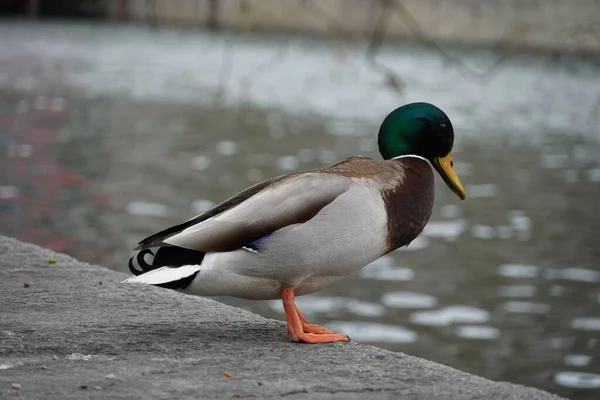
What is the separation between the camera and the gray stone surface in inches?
119

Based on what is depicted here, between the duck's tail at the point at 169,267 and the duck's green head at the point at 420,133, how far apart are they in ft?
2.47

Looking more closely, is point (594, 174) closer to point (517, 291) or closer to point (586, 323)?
point (517, 291)

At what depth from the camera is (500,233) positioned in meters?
12.0

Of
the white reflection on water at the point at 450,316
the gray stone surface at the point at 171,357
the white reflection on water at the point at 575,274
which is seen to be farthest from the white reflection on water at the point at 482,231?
the gray stone surface at the point at 171,357

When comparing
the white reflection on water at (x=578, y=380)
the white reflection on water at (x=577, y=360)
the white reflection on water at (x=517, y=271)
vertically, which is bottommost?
the white reflection on water at (x=578, y=380)

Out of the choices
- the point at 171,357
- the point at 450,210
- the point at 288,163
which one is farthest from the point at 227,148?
the point at 171,357

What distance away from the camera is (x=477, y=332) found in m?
7.88

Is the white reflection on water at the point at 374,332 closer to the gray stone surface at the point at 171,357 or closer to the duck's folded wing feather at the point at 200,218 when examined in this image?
the gray stone surface at the point at 171,357

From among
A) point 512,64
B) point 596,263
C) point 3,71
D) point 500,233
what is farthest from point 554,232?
point 512,64

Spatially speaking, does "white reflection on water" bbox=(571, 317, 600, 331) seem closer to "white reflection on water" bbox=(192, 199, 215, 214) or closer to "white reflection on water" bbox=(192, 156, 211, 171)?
"white reflection on water" bbox=(192, 199, 215, 214)

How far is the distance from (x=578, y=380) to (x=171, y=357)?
13.3ft

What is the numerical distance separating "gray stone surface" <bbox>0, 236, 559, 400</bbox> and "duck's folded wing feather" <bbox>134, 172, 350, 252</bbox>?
0.31 metres

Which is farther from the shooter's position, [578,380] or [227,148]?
[227,148]

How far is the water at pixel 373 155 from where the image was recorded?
776cm
